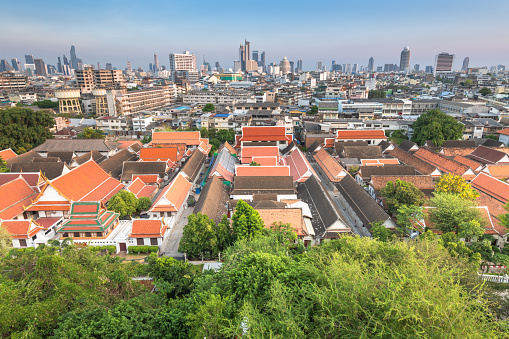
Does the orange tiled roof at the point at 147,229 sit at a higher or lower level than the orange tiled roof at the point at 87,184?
lower

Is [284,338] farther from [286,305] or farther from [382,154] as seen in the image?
[382,154]

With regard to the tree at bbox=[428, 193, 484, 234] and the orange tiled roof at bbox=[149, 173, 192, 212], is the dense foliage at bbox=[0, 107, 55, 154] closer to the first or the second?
the orange tiled roof at bbox=[149, 173, 192, 212]

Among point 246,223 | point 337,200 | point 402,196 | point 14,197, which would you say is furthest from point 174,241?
point 402,196

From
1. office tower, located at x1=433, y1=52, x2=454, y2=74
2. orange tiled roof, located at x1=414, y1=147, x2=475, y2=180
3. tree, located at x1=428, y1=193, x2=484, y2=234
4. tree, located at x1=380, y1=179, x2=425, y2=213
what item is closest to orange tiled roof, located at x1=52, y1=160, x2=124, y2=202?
tree, located at x1=380, y1=179, x2=425, y2=213

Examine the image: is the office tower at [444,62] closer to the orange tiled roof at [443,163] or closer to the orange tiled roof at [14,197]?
the orange tiled roof at [443,163]

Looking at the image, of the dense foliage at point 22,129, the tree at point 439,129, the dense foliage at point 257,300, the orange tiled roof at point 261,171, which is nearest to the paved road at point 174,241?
the dense foliage at point 257,300

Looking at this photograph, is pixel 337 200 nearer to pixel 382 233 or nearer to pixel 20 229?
pixel 382 233
